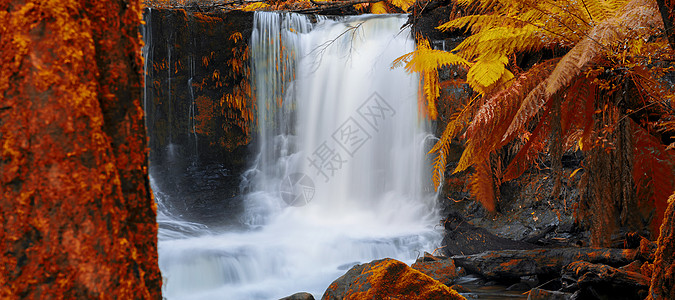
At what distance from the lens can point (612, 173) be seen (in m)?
2.88

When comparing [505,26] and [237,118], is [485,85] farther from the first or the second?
[237,118]

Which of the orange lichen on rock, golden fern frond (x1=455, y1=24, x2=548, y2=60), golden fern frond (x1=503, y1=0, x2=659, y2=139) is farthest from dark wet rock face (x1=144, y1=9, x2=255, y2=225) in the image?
the orange lichen on rock

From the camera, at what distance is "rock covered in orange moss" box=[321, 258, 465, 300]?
296 cm

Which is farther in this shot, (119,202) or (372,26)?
(372,26)

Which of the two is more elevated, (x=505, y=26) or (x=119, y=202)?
(x=505, y=26)

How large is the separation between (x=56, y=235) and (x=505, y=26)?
10.5 feet

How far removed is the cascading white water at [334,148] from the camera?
691 centimetres

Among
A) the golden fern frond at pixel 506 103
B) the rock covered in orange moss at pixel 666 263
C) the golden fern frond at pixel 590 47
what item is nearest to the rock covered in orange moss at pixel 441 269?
the golden fern frond at pixel 506 103

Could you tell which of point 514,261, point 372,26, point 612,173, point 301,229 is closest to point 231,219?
point 301,229

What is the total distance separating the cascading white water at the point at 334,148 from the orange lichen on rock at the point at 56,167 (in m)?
5.58

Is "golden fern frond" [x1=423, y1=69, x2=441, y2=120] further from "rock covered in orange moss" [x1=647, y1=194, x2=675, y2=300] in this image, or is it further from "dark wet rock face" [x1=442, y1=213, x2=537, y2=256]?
"rock covered in orange moss" [x1=647, y1=194, x2=675, y2=300]

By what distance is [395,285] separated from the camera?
300 cm

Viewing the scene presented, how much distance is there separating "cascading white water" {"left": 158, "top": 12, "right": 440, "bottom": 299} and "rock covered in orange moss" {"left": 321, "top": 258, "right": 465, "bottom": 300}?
3.24 m

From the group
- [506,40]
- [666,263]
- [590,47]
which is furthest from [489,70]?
[666,263]
